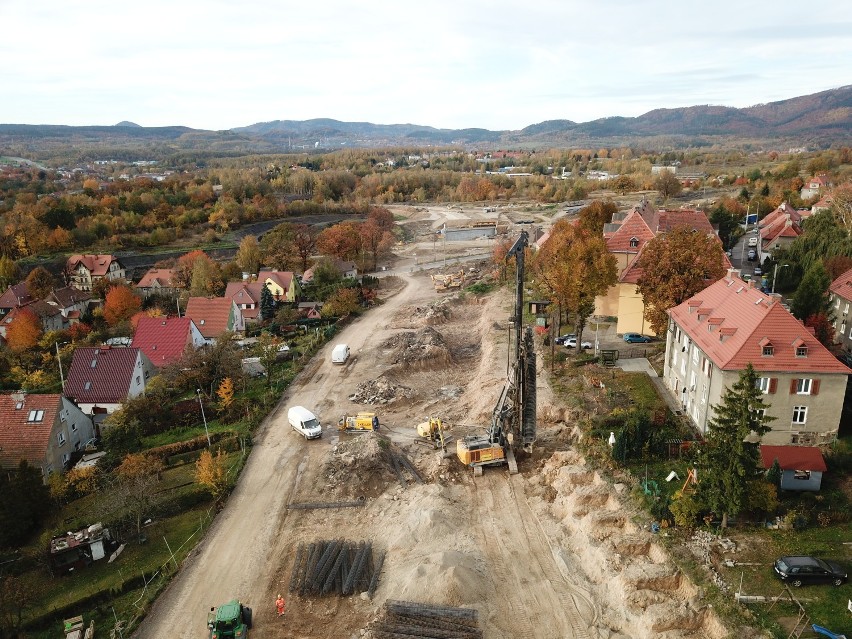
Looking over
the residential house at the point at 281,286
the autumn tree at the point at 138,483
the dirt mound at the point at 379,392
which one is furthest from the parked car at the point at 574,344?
the residential house at the point at 281,286

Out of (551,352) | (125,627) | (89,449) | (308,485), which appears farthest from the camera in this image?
(551,352)

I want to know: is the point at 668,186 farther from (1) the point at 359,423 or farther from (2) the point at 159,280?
(1) the point at 359,423

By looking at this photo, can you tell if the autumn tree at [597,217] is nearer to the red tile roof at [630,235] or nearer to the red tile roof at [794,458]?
the red tile roof at [630,235]

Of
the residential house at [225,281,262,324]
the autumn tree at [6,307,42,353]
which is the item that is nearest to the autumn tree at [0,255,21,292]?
the autumn tree at [6,307,42,353]

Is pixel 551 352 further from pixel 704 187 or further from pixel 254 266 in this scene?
pixel 704 187

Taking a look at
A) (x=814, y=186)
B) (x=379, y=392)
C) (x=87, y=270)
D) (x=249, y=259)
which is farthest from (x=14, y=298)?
(x=814, y=186)

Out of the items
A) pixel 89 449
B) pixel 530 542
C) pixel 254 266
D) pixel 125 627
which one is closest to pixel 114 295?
pixel 254 266
